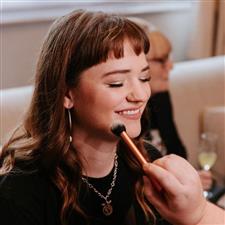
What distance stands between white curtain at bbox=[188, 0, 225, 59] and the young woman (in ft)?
4.89

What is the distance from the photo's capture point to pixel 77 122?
37.7 inches

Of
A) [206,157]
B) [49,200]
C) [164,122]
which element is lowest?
[206,157]

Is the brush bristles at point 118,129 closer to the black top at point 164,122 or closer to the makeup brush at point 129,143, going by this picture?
the makeup brush at point 129,143

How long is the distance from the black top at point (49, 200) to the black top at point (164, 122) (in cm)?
63

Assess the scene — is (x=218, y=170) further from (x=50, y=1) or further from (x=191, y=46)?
(x=50, y=1)

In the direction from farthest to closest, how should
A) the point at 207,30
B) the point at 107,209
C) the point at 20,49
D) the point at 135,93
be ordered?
the point at 207,30
the point at 20,49
the point at 107,209
the point at 135,93

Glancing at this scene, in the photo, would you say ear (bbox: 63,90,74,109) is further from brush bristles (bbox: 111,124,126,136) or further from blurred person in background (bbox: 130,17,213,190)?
blurred person in background (bbox: 130,17,213,190)

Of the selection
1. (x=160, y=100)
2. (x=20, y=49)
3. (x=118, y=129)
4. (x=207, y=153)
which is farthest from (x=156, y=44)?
(x=118, y=129)

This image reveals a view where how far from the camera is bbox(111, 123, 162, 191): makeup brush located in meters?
0.76

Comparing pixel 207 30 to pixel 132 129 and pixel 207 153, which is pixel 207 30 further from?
pixel 132 129

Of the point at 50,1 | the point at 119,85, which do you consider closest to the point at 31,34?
the point at 50,1

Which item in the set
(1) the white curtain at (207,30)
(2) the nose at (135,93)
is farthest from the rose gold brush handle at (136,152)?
(1) the white curtain at (207,30)

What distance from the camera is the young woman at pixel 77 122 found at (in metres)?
0.89

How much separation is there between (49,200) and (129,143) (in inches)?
10.4
